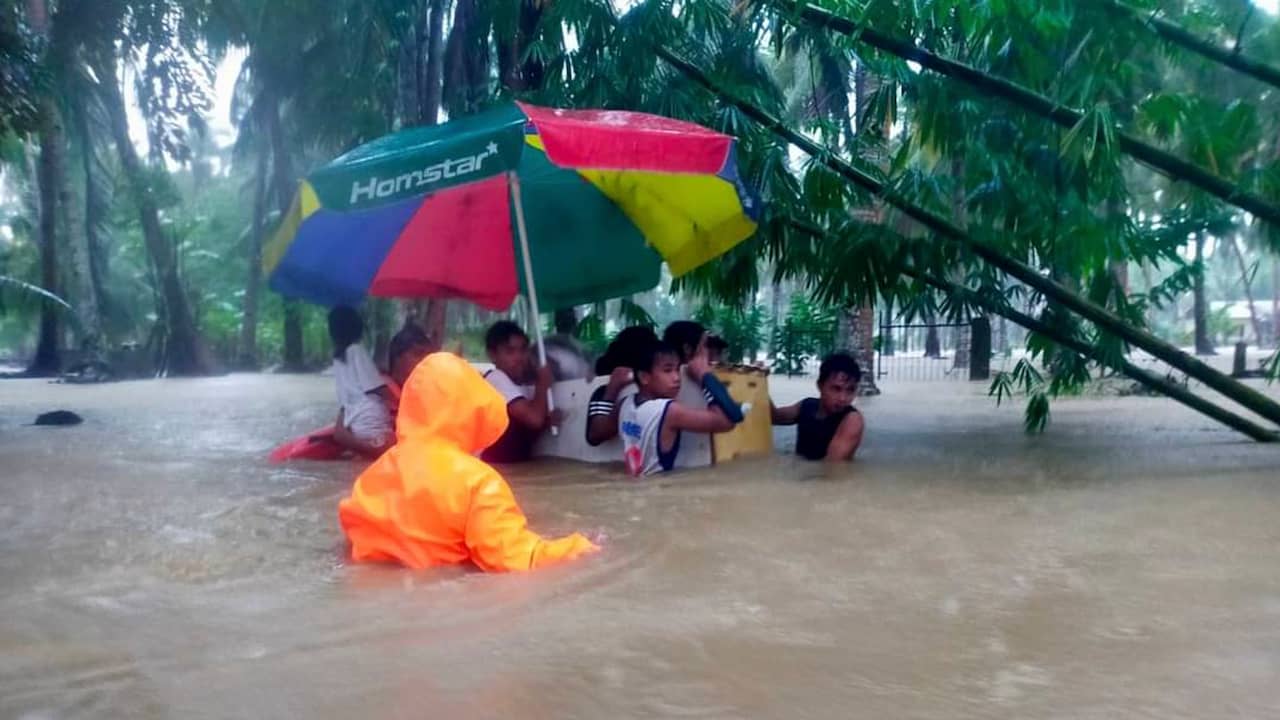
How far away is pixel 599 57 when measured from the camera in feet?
26.5

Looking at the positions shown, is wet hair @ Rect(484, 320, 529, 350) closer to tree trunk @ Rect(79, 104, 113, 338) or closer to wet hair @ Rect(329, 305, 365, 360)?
wet hair @ Rect(329, 305, 365, 360)

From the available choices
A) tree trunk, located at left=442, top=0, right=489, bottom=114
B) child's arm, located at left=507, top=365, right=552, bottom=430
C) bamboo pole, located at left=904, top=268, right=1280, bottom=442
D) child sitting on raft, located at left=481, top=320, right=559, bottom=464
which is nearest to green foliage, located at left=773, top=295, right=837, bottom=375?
tree trunk, located at left=442, top=0, right=489, bottom=114

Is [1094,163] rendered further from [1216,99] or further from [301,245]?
[301,245]

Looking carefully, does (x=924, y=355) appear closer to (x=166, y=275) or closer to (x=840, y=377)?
(x=166, y=275)

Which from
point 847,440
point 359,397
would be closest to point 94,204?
point 359,397

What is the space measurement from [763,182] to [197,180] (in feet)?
141

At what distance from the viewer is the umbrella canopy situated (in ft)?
19.5

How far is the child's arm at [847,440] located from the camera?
692 cm

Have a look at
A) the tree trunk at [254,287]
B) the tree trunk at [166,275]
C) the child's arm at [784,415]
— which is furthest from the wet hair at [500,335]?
the tree trunk at [254,287]

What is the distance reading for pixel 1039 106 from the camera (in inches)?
257

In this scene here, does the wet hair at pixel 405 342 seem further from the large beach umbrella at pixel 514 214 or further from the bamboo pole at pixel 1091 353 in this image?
the bamboo pole at pixel 1091 353

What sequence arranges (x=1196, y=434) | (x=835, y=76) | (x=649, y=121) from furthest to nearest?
(x=835, y=76), (x=1196, y=434), (x=649, y=121)

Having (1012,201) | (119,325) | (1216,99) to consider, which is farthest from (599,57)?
(119,325)

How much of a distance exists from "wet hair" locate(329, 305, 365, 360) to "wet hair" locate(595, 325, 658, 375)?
163cm
